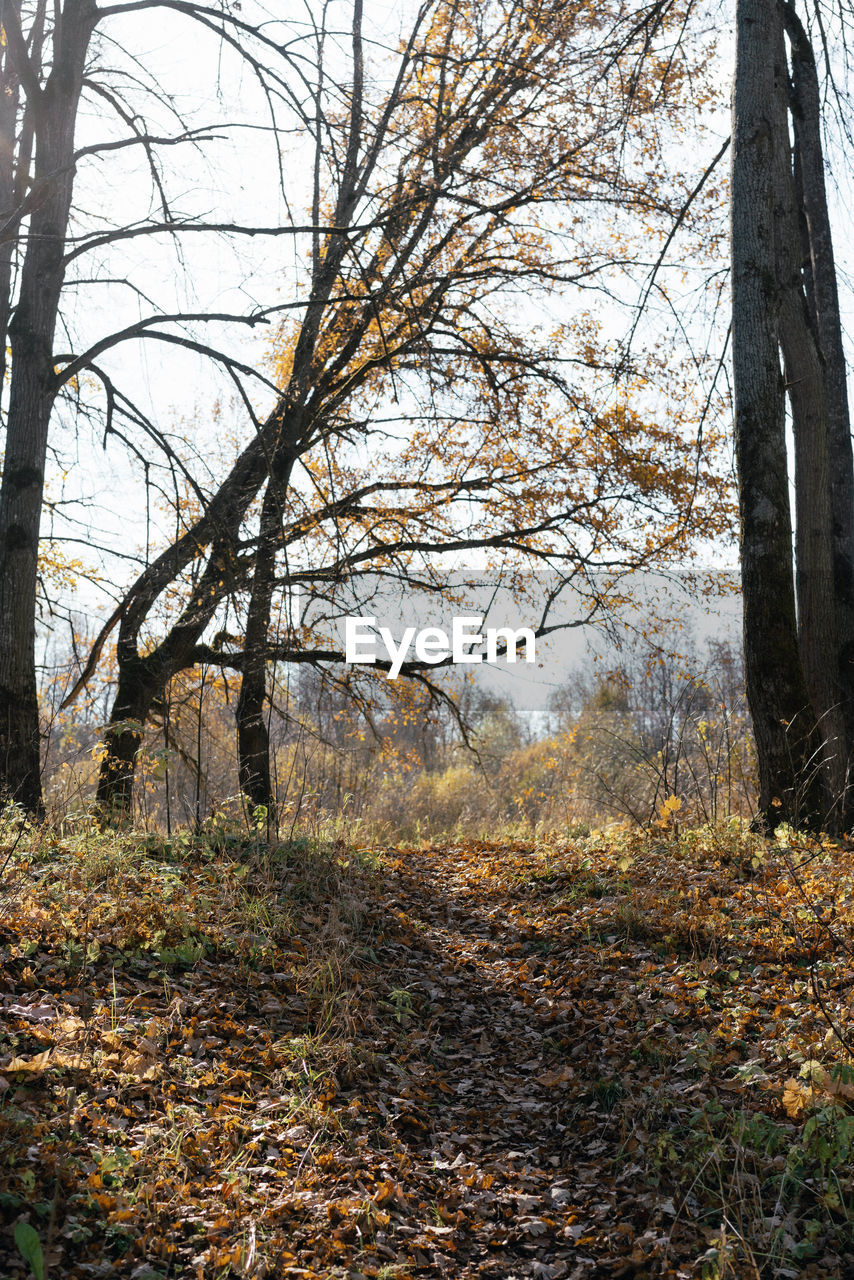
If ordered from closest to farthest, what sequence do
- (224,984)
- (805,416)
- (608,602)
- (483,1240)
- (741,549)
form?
(483,1240) → (224,984) → (741,549) → (805,416) → (608,602)

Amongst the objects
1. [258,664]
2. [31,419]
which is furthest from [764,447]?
[31,419]

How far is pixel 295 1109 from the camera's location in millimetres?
3691

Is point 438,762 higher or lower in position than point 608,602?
lower

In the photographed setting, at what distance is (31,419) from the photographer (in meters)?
7.67

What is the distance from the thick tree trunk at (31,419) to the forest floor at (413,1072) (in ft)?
5.42

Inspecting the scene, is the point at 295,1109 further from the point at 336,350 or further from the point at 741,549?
the point at 336,350

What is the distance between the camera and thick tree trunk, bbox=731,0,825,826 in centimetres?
662

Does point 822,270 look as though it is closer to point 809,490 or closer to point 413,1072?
point 809,490

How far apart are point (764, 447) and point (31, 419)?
587 centimetres

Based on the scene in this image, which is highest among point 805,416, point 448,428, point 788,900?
point 448,428

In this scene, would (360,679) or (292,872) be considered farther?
(360,679)

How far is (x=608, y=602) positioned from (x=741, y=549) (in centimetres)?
427

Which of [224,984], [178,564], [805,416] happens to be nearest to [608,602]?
[805,416]

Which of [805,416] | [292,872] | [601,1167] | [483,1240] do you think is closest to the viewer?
[483,1240]
